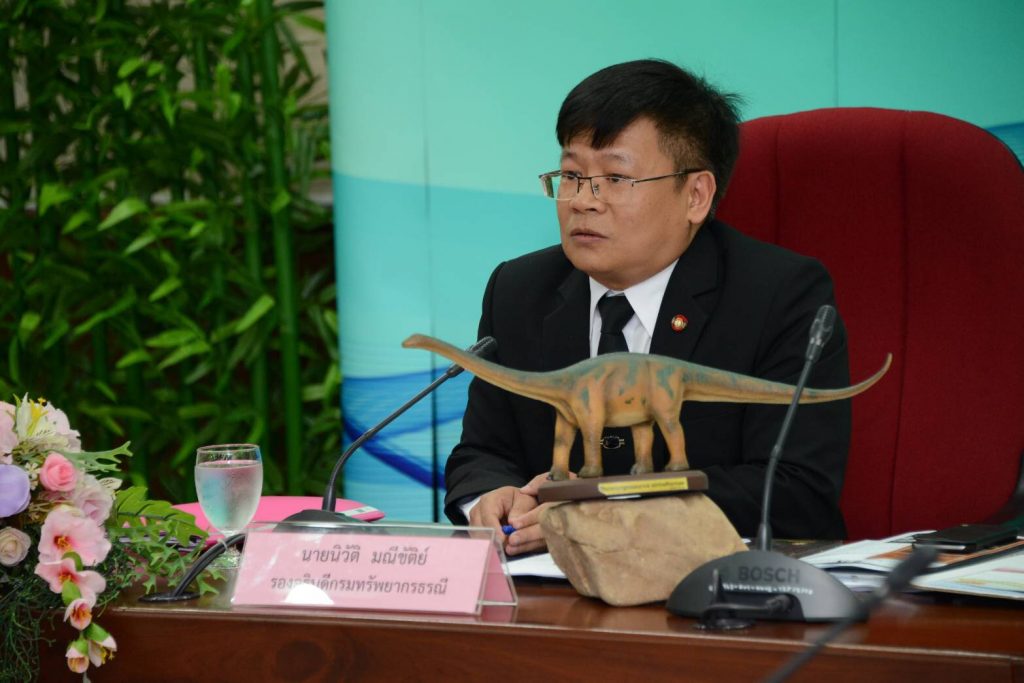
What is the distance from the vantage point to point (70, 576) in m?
1.03

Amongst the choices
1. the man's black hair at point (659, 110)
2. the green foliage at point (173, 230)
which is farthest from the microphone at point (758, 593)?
the green foliage at point (173, 230)

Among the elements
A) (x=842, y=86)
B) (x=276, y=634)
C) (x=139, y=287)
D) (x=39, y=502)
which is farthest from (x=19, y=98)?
(x=276, y=634)

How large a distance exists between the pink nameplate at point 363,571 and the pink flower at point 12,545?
210 millimetres

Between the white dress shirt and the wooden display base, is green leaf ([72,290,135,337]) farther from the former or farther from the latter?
the wooden display base

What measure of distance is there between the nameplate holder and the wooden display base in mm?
84

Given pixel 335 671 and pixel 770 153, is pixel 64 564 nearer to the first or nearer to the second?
pixel 335 671

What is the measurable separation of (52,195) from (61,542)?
7.41ft

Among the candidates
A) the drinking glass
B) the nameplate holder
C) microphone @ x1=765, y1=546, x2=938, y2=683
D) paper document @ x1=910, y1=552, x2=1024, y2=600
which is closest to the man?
the drinking glass

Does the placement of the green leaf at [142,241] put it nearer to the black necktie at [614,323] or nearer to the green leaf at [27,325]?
the green leaf at [27,325]

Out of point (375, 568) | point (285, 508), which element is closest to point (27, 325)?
point (285, 508)

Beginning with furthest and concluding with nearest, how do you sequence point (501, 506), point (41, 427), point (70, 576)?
point (501, 506) → point (41, 427) → point (70, 576)

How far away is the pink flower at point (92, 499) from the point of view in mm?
1099

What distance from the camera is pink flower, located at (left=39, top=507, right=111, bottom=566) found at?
3.39 feet

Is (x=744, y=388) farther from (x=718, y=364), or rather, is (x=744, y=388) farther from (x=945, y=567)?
(x=718, y=364)
